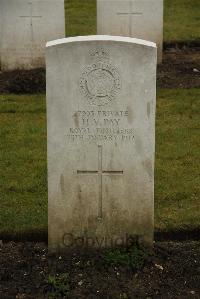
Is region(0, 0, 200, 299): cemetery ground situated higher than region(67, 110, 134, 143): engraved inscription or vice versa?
region(67, 110, 134, 143): engraved inscription

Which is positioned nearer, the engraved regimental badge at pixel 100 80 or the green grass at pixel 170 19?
the engraved regimental badge at pixel 100 80

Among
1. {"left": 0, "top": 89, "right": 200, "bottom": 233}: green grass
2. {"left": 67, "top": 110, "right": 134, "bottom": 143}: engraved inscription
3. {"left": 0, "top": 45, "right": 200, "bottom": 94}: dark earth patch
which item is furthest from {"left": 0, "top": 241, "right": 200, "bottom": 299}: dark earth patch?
{"left": 0, "top": 45, "right": 200, "bottom": 94}: dark earth patch

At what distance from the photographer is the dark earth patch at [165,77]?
9969mm

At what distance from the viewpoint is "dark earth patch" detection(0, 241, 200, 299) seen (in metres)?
4.90

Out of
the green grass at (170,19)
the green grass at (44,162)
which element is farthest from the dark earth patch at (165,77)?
the green grass at (170,19)

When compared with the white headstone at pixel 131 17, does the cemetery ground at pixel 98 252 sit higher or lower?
lower

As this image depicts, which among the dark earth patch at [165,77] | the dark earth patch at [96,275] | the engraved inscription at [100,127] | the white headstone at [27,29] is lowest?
the dark earth patch at [96,275]

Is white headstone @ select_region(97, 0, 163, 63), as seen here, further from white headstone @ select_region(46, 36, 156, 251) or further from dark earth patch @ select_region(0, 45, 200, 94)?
white headstone @ select_region(46, 36, 156, 251)

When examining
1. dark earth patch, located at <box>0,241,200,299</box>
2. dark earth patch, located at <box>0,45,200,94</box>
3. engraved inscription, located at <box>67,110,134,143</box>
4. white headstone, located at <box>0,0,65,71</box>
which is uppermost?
white headstone, located at <box>0,0,65,71</box>

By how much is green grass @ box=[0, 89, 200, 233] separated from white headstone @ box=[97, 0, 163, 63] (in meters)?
1.82

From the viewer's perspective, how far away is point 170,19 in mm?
14586

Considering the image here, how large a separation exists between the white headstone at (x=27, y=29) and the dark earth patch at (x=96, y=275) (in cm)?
582

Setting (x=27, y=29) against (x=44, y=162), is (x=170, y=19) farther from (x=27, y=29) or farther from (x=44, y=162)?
(x=44, y=162)

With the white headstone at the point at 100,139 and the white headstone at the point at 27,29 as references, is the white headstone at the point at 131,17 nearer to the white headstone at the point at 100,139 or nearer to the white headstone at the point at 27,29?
the white headstone at the point at 27,29
